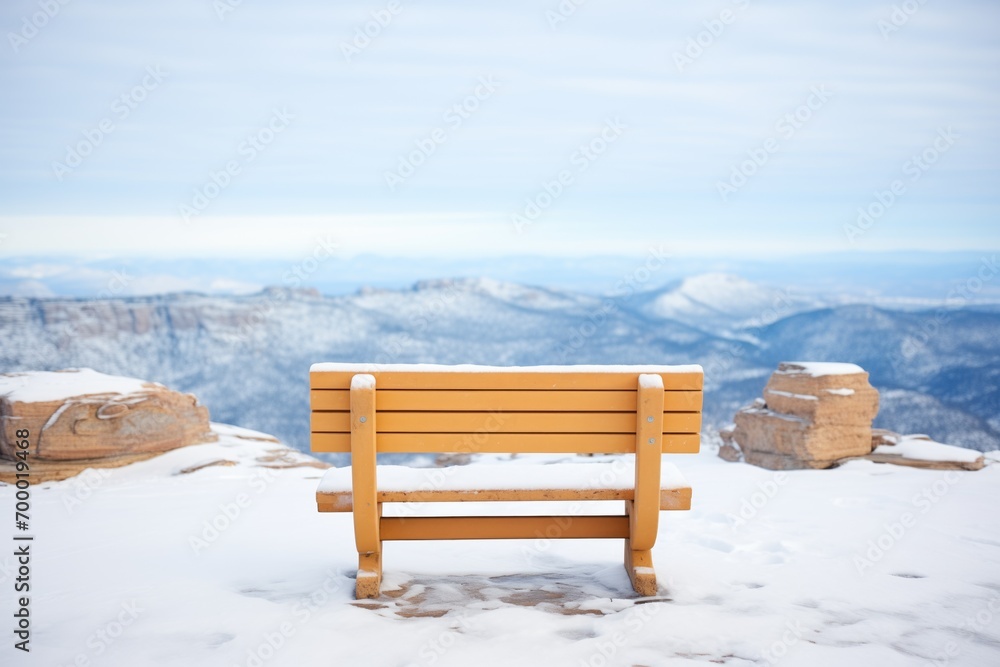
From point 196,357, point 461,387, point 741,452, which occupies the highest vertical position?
point 461,387

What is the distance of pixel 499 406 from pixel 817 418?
6873 mm

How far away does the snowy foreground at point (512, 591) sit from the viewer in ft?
12.2

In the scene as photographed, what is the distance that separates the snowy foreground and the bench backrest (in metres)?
0.94

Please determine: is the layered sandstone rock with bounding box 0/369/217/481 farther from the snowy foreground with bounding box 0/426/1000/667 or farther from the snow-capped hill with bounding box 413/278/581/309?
the snow-capped hill with bounding box 413/278/581/309

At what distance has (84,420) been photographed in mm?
8719

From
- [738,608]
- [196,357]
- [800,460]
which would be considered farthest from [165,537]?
[196,357]

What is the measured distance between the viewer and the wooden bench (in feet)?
13.9

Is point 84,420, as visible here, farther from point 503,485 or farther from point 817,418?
point 817,418

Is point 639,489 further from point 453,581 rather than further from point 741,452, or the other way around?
point 741,452

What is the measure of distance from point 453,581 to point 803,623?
2079 mm

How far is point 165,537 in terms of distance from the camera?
5.90 meters

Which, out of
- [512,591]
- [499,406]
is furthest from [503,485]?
[512,591]
